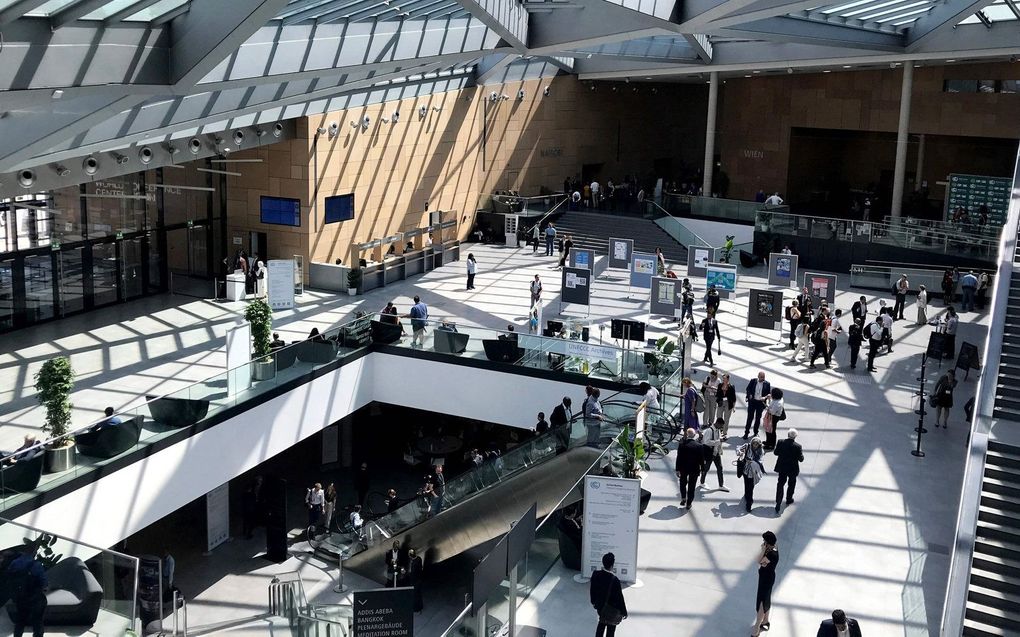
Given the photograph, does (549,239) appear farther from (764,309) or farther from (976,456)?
(976,456)

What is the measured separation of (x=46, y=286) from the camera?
74.7ft

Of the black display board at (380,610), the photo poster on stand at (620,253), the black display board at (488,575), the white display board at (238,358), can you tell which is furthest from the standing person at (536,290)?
the black display board at (380,610)

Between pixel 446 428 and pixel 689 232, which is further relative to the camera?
pixel 689 232

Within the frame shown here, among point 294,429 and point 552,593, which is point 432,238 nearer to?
point 294,429

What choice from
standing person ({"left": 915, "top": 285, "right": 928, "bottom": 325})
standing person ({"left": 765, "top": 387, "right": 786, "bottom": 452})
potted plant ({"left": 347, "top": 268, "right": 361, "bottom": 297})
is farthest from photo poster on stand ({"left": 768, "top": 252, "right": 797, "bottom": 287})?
potted plant ({"left": 347, "top": 268, "right": 361, "bottom": 297})

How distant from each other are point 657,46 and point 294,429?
20.4m

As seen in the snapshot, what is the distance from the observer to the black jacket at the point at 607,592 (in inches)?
432

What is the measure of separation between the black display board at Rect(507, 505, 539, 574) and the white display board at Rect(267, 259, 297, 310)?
1328 cm

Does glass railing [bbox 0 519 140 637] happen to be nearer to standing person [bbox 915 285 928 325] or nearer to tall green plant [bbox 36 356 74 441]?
tall green plant [bbox 36 356 74 441]

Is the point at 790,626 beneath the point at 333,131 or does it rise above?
beneath

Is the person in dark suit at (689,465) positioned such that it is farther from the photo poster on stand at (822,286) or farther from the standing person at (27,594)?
the photo poster on stand at (822,286)

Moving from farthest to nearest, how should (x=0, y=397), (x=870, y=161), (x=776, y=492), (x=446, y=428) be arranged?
1. (x=870, y=161)
2. (x=446, y=428)
3. (x=0, y=397)
4. (x=776, y=492)

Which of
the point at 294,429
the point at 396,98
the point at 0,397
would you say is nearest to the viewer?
the point at 0,397

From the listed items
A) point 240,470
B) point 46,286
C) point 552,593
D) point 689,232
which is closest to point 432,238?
point 689,232
